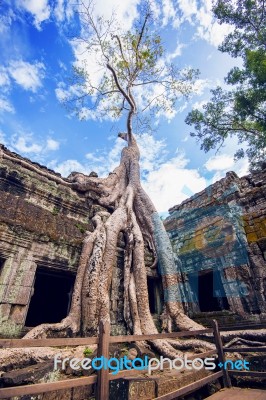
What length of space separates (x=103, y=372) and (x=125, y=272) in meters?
3.16

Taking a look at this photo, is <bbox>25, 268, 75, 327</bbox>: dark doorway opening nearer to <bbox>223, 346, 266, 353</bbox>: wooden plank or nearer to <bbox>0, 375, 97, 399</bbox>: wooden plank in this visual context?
<bbox>223, 346, 266, 353</bbox>: wooden plank

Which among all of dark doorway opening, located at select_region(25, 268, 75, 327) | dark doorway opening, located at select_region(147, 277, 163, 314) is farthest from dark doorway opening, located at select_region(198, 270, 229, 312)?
dark doorway opening, located at select_region(25, 268, 75, 327)

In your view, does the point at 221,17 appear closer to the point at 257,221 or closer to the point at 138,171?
the point at 138,171

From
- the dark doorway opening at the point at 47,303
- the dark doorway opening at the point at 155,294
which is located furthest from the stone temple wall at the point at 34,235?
the dark doorway opening at the point at 155,294

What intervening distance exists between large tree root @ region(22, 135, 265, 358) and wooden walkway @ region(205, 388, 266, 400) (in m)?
0.82

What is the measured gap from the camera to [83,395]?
236 centimetres

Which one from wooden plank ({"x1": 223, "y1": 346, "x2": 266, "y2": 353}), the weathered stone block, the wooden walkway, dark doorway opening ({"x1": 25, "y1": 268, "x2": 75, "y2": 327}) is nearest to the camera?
the weathered stone block

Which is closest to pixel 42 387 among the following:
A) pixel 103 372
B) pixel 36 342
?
pixel 36 342

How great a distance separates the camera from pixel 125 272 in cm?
494

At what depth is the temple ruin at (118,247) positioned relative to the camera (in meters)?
→ 3.99

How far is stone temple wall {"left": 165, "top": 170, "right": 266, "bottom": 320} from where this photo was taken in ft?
14.7

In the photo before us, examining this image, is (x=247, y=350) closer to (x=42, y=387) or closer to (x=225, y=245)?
(x=225, y=245)

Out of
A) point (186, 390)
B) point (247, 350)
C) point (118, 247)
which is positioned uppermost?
point (118, 247)

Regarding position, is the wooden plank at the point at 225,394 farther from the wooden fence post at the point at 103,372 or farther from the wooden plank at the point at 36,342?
the wooden plank at the point at 36,342
